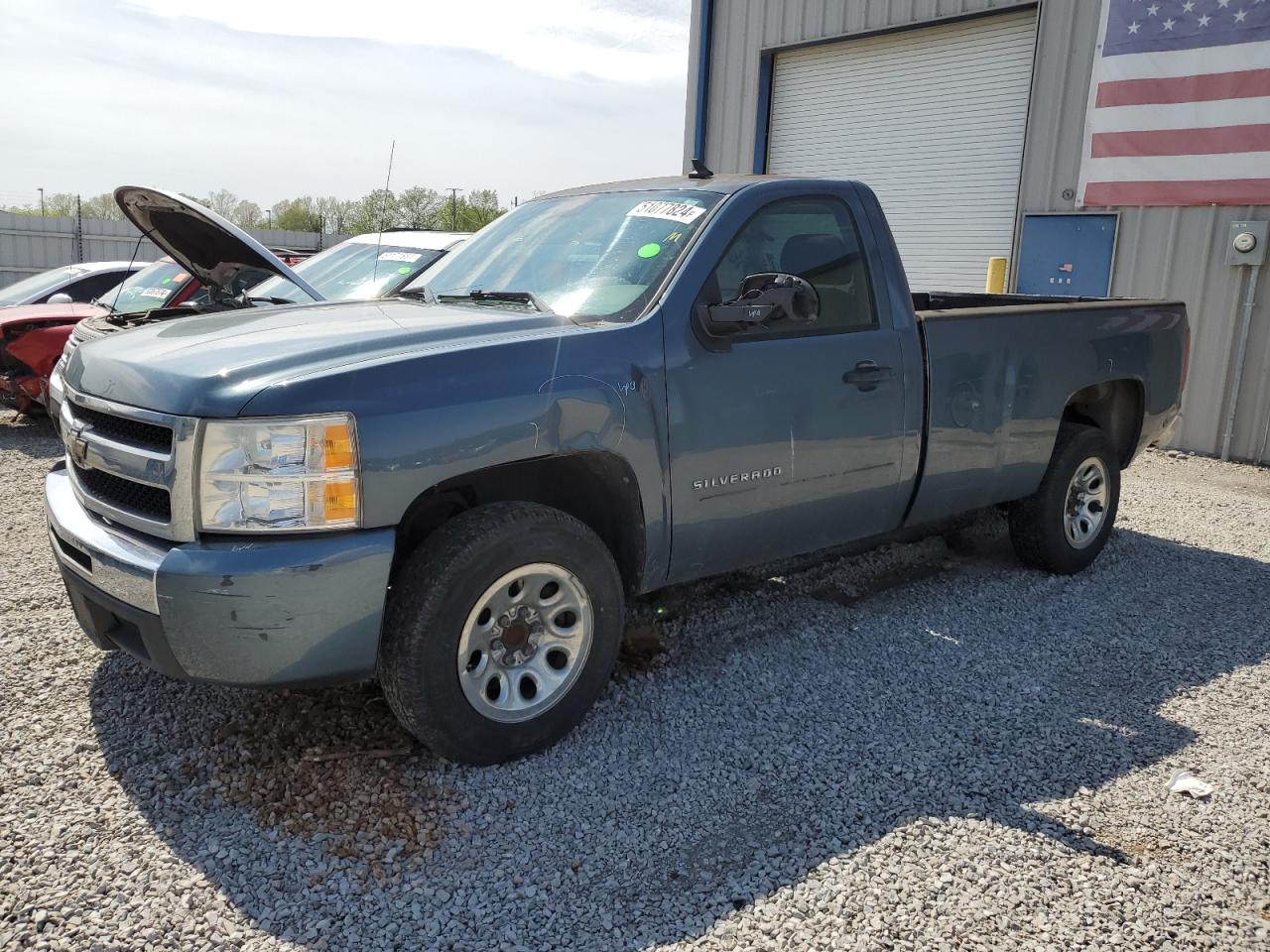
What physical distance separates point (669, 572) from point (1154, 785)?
1766 mm

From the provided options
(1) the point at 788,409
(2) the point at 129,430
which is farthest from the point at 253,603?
(1) the point at 788,409

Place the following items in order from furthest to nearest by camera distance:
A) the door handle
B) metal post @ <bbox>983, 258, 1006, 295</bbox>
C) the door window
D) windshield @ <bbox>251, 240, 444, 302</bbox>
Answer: metal post @ <bbox>983, 258, 1006, 295</bbox>, windshield @ <bbox>251, 240, 444, 302</bbox>, the door handle, the door window

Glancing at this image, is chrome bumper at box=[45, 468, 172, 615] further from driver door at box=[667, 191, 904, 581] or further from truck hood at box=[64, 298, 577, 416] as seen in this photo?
driver door at box=[667, 191, 904, 581]

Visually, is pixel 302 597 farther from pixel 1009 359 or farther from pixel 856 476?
pixel 1009 359

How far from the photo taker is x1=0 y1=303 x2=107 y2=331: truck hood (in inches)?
325

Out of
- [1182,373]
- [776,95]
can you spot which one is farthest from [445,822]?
[776,95]

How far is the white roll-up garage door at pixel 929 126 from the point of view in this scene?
35.8 ft

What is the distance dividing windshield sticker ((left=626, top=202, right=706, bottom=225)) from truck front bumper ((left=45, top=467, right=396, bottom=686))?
5.80 feet

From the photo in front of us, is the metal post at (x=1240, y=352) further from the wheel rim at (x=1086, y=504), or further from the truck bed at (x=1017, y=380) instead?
the wheel rim at (x=1086, y=504)

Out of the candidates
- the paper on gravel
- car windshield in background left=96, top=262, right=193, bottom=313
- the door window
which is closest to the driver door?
the door window

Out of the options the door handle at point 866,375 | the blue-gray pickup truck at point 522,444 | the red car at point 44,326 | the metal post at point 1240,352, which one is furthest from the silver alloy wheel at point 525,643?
the metal post at point 1240,352

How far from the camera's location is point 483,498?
346 cm

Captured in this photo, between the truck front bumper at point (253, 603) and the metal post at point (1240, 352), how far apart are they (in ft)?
29.2

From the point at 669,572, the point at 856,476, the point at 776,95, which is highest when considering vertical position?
the point at 776,95
